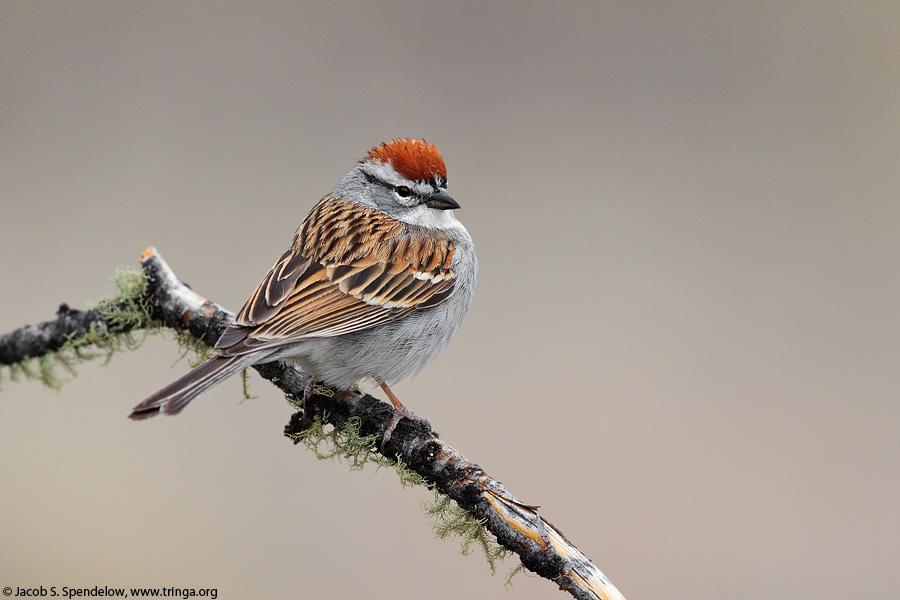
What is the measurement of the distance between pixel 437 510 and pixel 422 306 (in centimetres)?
120

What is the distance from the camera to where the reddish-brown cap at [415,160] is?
4094mm

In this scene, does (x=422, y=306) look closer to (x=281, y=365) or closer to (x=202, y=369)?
(x=281, y=365)

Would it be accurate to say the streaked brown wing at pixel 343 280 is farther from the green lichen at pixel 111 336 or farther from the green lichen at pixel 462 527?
the green lichen at pixel 462 527

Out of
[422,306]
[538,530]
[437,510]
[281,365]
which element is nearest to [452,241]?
[422,306]

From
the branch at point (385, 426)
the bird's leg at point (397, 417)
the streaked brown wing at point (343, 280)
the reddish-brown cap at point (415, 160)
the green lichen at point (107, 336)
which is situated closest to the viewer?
the branch at point (385, 426)

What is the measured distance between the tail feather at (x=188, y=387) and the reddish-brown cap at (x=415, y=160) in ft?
5.16

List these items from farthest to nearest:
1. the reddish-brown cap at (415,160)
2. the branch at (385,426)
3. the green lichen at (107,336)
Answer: the reddish-brown cap at (415,160)
the green lichen at (107,336)
the branch at (385,426)

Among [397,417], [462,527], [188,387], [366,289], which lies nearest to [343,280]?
[366,289]

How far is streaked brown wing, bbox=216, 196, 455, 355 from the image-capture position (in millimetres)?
3266

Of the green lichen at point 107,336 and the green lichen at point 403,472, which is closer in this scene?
the green lichen at point 403,472

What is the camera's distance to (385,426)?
3.18m

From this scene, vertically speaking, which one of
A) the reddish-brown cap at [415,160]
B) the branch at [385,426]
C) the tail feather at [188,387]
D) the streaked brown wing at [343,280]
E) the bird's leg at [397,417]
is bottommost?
the tail feather at [188,387]

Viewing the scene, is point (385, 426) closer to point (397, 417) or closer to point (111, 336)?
point (397, 417)

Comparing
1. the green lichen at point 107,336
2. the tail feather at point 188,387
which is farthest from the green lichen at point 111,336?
the tail feather at point 188,387
